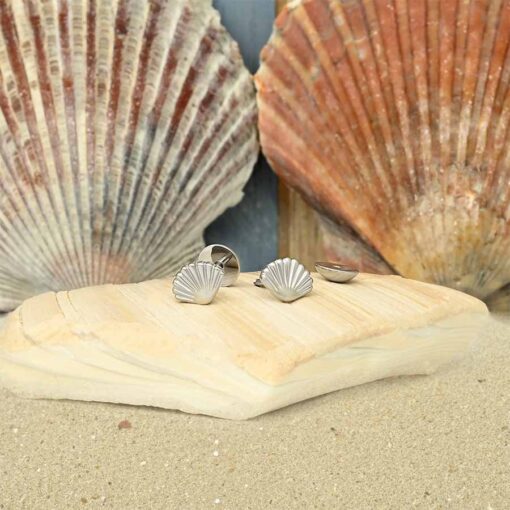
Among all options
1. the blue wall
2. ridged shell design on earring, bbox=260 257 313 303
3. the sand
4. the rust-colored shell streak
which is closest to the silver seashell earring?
ridged shell design on earring, bbox=260 257 313 303

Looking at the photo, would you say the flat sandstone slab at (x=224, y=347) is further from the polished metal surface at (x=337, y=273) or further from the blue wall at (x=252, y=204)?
the blue wall at (x=252, y=204)

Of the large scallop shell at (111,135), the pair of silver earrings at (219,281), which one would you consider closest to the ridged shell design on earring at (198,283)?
the pair of silver earrings at (219,281)

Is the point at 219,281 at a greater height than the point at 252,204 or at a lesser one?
greater

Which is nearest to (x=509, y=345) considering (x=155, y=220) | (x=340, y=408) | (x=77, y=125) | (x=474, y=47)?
(x=340, y=408)

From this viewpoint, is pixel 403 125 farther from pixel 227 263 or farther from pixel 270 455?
pixel 270 455

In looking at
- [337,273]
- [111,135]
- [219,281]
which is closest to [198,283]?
[219,281]

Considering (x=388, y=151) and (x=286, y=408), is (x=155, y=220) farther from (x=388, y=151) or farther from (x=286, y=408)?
(x=286, y=408)

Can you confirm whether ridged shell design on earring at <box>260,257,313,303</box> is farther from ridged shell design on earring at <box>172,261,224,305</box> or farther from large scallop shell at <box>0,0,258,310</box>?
large scallop shell at <box>0,0,258,310</box>
